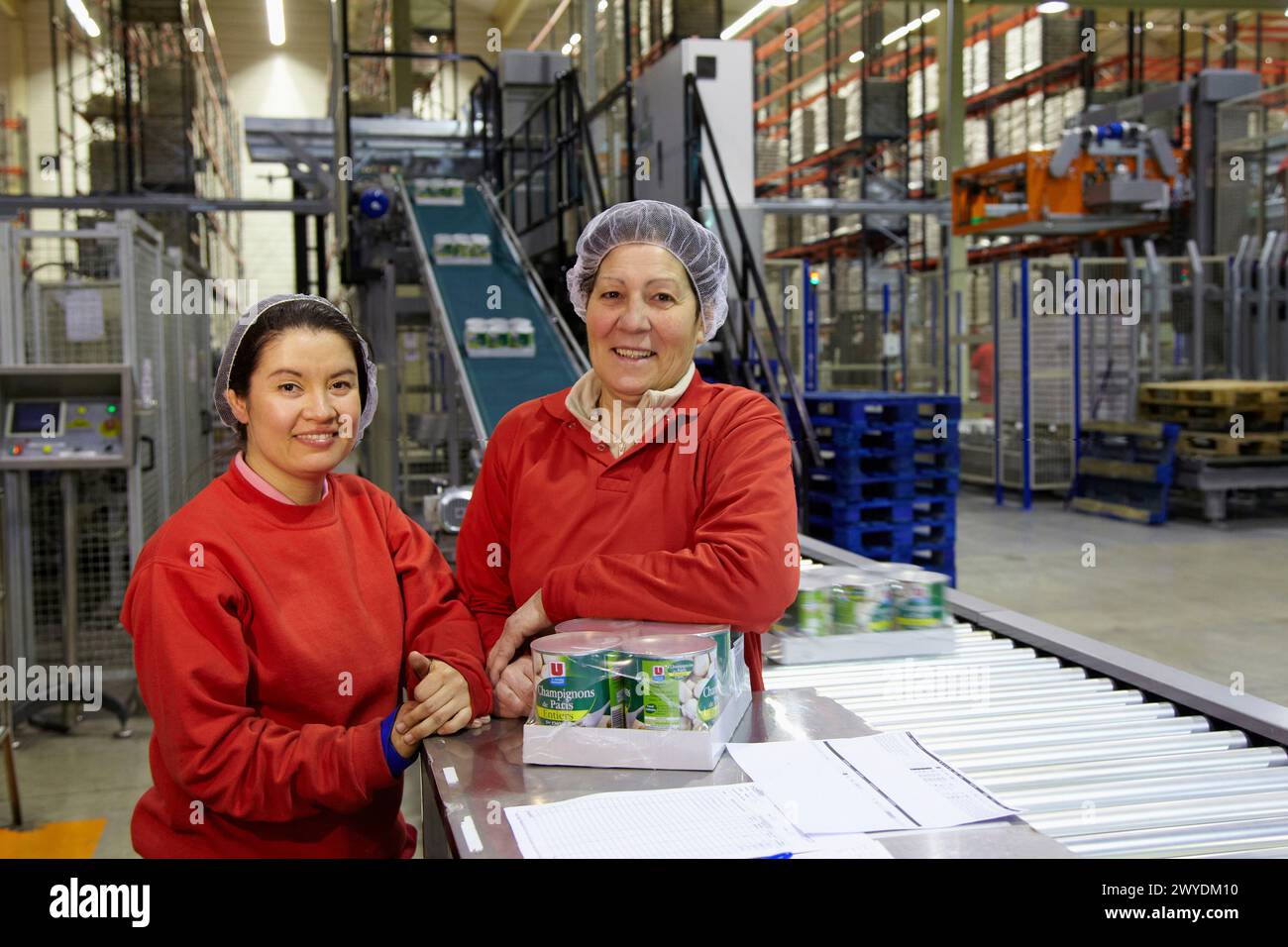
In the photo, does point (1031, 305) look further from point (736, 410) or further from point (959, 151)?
point (736, 410)

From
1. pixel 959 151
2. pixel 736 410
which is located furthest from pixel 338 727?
pixel 959 151

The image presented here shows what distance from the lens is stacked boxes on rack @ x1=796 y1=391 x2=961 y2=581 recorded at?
736 cm

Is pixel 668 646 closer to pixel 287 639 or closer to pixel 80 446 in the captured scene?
pixel 287 639

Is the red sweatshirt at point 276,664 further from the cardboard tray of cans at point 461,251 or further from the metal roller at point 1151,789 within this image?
the cardboard tray of cans at point 461,251

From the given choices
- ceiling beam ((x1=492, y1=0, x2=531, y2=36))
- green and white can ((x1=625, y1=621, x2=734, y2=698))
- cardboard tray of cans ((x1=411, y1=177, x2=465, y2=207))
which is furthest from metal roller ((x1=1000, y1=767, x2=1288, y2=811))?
ceiling beam ((x1=492, y1=0, x2=531, y2=36))

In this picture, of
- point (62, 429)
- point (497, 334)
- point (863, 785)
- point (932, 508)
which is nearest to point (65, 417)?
point (62, 429)

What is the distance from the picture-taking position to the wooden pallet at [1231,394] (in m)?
9.95

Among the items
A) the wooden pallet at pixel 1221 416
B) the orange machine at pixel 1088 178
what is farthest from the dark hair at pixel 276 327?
the orange machine at pixel 1088 178

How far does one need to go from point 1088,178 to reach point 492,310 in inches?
258

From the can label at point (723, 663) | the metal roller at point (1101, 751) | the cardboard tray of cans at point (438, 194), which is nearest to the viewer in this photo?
the can label at point (723, 663)

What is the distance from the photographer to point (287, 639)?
1.75 metres

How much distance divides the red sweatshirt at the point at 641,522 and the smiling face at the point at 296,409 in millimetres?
409

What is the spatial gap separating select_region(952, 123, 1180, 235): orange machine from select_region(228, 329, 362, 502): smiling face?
412 inches
